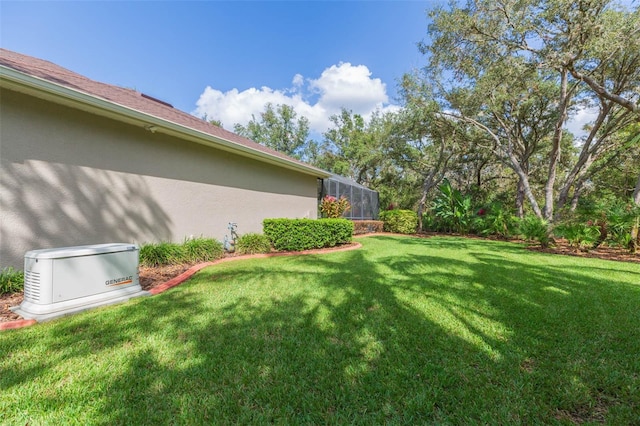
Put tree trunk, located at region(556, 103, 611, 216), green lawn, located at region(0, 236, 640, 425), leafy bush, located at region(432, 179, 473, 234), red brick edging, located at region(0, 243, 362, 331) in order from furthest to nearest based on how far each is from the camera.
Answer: leafy bush, located at region(432, 179, 473, 234) → tree trunk, located at region(556, 103, 611, 216) → red brick edging, located at region(0, 243, 362, 331) → green lawn, located at region(0, 236, 640, 425)

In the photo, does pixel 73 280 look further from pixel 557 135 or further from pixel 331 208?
pixel 557 135

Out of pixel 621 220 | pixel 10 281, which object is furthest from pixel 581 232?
pixel 10 281

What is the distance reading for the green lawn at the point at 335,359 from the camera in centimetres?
172

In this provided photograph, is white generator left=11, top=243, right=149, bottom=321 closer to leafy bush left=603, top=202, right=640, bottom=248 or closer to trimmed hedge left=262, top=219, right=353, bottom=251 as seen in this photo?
trimmed hedge left=262, top=219, right=353, bottom=251

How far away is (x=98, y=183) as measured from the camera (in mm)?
5000

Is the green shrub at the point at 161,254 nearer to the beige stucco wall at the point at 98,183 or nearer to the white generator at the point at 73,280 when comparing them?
the beige stucco wall at the point at 98,183

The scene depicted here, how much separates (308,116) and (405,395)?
2986 cm

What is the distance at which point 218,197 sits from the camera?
7426 mm

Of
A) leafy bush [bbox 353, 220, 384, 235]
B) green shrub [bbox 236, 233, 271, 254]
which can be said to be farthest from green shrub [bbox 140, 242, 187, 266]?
leafy bush [bbox 353, 220, 384, 235]

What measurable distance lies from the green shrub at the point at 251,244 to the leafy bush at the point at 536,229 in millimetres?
8831

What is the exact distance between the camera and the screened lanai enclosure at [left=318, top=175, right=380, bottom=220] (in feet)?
44.1

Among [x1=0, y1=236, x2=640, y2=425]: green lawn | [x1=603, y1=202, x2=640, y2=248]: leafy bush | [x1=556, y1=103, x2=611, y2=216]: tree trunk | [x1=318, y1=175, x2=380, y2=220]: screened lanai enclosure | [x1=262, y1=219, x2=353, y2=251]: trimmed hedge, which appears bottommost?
[x1=0, y1=236, x2=640, y2=425]: green lawn

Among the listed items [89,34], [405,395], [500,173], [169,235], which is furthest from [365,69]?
[405,395]

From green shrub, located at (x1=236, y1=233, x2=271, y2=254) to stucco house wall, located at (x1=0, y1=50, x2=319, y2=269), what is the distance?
2.51ft
